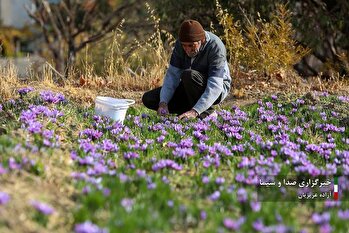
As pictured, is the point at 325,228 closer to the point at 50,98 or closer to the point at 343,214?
the point at 343,214

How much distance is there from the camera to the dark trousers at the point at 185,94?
5.43 meters

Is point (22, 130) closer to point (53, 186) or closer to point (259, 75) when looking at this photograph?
point (53, 186)

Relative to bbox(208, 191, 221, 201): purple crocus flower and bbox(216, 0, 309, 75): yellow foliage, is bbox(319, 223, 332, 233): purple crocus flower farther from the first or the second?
bbox(216, 0, 309, 75): yellow foliage

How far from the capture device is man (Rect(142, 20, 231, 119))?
17.2ft

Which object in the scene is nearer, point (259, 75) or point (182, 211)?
point (182, 211)

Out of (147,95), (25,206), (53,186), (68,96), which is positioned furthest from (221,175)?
(68,96)

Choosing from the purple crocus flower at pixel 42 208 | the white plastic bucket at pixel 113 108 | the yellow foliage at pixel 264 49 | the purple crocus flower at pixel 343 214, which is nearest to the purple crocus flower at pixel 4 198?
the purple crocus flower at pixel 42 208

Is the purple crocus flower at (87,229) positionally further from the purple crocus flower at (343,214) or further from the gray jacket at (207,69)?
the gray jacket at (207,69)

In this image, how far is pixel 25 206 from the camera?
9.53 feet

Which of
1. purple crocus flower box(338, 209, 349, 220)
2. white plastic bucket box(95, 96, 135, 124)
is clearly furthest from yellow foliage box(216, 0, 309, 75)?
purple crocus flower box(338, 209, 349, 220)

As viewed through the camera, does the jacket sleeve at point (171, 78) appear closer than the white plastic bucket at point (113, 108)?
No

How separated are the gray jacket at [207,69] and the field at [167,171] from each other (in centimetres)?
25

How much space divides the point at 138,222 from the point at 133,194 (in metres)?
0.55

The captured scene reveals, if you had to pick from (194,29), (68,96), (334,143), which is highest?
(194,29)
